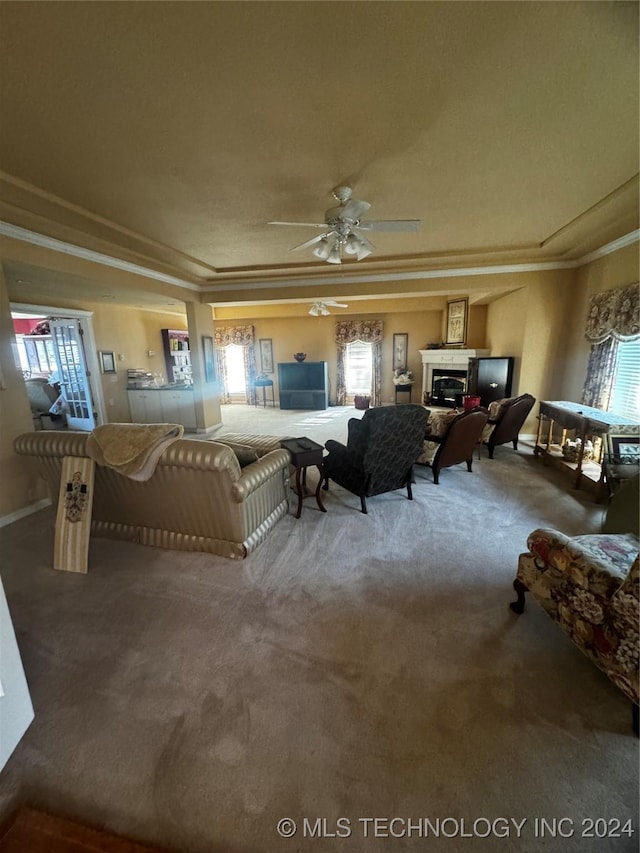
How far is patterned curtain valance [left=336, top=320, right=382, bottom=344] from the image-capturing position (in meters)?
8.12

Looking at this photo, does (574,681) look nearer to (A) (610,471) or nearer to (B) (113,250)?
(A) (610,471)

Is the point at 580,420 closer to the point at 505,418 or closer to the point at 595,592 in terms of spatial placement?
the point at 505,418

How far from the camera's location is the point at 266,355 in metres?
8.98

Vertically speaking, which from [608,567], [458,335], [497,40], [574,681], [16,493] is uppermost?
[497,40]

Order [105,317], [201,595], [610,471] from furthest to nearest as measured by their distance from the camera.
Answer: [105,317] < [610,471] < [201,595]

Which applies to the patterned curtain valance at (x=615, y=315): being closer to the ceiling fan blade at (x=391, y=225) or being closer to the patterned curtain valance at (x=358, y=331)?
the ceiling fan blade at (x=391, y=225)

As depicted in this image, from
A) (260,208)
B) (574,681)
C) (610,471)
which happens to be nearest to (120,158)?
(260,208)

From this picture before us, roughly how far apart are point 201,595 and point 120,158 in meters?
2.97

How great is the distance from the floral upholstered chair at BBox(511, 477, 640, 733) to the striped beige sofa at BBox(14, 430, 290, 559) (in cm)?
172

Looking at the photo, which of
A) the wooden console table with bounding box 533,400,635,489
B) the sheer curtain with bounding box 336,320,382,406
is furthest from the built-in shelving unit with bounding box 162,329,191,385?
the wooden console table with bounding box 533,400,635,489

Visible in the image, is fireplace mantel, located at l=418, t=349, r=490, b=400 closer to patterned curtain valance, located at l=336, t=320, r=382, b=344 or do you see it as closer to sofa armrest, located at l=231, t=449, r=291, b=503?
patterned curtain valance, located at l=336, t=320, r=382, b=344

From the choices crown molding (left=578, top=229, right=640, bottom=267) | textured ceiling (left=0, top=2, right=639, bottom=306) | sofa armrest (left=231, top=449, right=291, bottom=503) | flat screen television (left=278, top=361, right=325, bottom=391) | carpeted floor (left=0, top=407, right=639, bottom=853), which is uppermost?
textured ceiling (left=0, top=2, right=639, bottom=306)

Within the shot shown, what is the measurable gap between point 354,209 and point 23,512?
408 centimetres

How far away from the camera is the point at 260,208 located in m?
3.00
